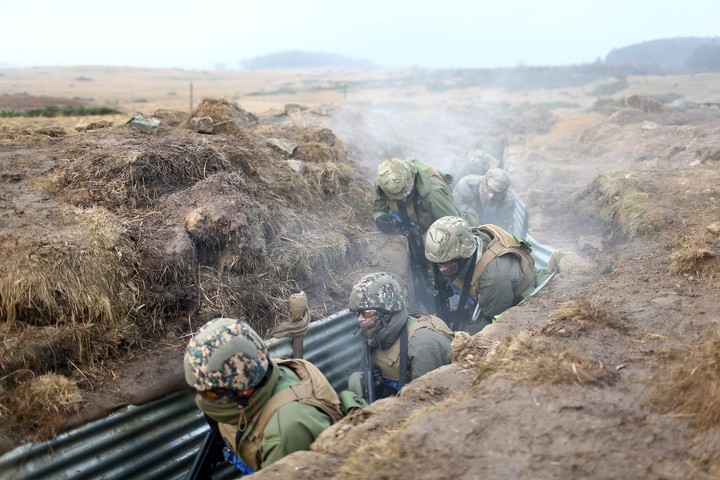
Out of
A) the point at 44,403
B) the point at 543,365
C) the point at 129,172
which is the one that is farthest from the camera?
the point at 129,172

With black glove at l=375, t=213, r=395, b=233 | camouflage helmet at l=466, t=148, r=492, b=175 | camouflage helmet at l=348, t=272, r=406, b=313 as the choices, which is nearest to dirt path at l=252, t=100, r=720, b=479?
camouflage helmet at l=348, t=272, r=406, b=313

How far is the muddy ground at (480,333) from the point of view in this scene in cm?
282

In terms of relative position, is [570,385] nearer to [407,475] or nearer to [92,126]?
[407,475]

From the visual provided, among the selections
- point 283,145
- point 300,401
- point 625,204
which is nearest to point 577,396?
point 300,401

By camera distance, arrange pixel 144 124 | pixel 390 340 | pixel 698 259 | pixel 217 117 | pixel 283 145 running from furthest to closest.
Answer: pixel 283 145 < pixel 217 117 < pixel 144 124 < pixel 698 259 < pixel 390 340

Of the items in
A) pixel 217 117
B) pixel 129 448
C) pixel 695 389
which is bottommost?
pixel 129 448

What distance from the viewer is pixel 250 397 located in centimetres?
321

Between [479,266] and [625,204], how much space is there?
3.58 metres

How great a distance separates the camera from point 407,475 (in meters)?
2.62

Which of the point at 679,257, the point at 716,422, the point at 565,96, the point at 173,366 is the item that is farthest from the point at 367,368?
the point at 565,96

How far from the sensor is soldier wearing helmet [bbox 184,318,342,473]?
3.10 meters

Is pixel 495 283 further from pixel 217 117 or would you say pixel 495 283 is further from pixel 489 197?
pixel 217 117

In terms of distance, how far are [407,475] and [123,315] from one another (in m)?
2.73

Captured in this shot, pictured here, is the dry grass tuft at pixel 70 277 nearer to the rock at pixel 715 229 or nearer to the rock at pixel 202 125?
the rock at pixel 202 125
